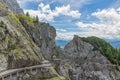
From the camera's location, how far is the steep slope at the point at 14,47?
14062 centimetres

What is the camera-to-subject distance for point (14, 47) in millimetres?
147000

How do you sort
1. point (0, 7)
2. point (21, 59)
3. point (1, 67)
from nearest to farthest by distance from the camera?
point (1, 67) → point (21, 59) → point (0, 7)

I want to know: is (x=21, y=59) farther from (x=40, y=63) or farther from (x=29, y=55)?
(x=40, y=63)

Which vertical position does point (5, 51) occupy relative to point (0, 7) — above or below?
below

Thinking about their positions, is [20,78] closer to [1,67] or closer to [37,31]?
[1,67]

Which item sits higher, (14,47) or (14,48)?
(14,47)

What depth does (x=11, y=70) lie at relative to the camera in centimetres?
13725

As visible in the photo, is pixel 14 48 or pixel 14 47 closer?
pixel 14 48

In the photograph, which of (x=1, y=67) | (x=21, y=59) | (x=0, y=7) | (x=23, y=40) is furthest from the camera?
(x=0, y=7)

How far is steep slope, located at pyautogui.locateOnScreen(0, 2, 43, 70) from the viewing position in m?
141

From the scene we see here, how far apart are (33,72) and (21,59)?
9.27 m

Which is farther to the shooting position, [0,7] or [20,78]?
[0,7]

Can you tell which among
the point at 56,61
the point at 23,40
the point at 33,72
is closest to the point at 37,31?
the point at 56,61

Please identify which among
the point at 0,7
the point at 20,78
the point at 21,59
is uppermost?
the point at 0,7
